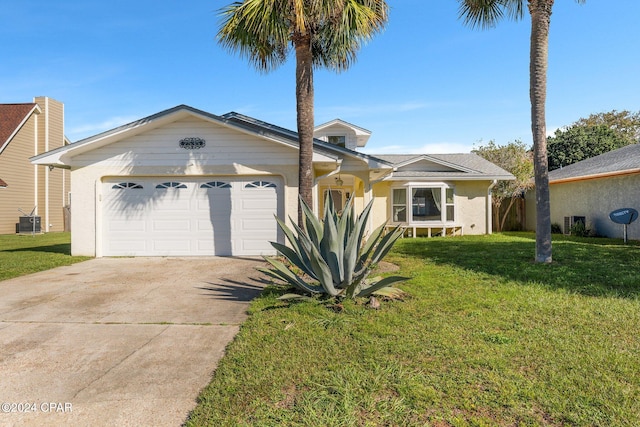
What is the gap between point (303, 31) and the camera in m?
8.87

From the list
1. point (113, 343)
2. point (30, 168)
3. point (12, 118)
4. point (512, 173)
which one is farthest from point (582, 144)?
point (12, 118)

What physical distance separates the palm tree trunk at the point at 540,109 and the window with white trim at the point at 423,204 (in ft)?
26.6

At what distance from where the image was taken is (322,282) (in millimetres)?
5590

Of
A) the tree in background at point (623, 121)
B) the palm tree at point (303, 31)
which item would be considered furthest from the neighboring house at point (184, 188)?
the tree in background at point (623, 121)

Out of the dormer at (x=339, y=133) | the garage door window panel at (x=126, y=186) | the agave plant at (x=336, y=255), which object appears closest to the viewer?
the agave plant at (x=336, y=255)

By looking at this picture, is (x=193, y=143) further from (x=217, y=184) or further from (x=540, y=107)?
(x=540, y=107)

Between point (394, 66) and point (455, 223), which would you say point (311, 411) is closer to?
point (394, 66)

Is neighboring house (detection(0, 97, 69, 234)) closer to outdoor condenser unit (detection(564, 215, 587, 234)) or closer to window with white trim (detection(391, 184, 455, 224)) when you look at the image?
window with white trim (detection(391, 184, 455, 224))

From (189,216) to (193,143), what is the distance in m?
2.15

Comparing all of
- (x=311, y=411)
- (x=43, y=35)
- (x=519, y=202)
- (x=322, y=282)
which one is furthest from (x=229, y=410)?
(x=519, y=202)

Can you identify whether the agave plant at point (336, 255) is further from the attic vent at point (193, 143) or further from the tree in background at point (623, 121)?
the tree in background at point (623, 121)

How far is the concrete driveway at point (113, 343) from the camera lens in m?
3.05

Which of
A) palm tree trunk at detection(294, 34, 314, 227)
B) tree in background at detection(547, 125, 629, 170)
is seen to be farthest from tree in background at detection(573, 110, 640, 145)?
palm tree trunk at detection(294, 34, 314, 227)

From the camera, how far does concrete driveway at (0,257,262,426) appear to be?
305 centimetres
